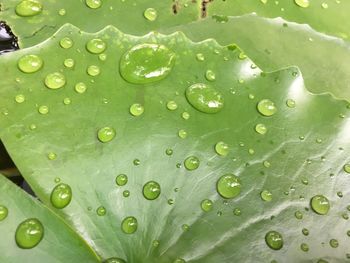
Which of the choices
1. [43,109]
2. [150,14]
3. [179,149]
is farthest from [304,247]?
[150,14]

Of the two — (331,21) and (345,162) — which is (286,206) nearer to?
(345,162)

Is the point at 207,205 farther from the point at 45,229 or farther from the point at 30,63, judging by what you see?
the point at 30,63

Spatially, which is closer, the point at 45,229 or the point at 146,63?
the point at 45,229

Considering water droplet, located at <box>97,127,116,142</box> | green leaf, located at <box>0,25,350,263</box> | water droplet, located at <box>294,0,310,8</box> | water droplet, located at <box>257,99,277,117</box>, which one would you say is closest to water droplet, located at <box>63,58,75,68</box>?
green leaf, located at <box>0,25,350,263</box>

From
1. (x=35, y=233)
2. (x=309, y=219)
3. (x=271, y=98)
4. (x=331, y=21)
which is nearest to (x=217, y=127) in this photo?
(x=271, y=98)

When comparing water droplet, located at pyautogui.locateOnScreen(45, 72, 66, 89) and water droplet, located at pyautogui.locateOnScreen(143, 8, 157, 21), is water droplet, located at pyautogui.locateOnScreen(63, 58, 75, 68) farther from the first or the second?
water droplet, located at pyautogui.locateOnScreen(143, 8, 157, 21)
